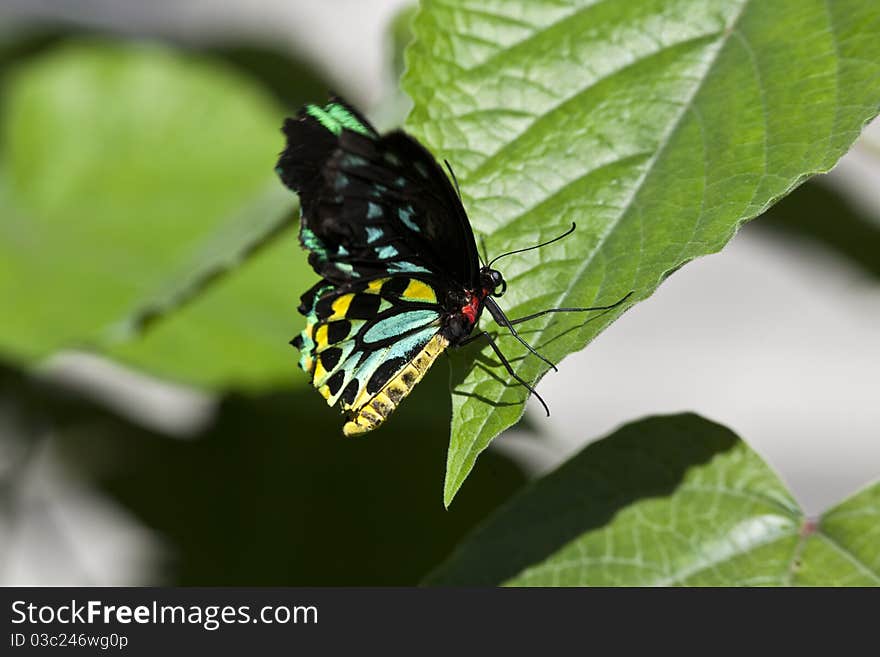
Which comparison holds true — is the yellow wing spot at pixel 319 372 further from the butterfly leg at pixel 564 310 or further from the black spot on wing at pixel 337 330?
the butterfly leg at pixel 564 310

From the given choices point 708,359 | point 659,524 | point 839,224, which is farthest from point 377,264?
point 708,359

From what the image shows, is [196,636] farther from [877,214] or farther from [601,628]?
[877,214]

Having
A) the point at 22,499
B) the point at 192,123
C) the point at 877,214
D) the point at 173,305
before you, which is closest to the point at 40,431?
the point at 22,499

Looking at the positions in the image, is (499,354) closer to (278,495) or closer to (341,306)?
(341,306)

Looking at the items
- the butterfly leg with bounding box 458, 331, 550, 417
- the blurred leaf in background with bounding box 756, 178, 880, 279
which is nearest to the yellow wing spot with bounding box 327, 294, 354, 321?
the butterfly leg with bounding box 458, 331, 550, 417

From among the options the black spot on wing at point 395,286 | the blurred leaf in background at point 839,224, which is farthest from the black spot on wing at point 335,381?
the blurred leaf in background at point 839,224
